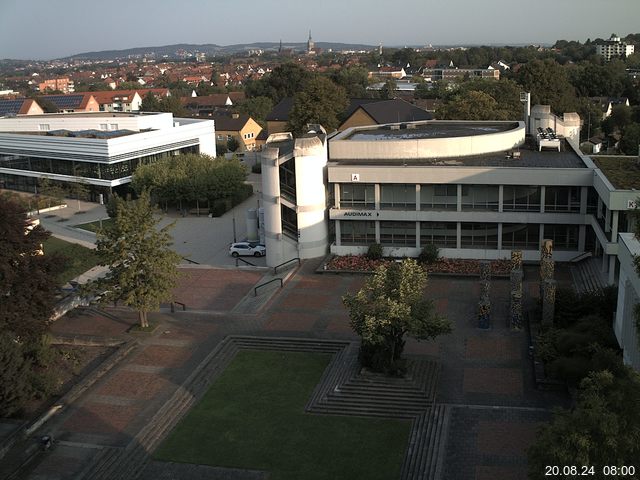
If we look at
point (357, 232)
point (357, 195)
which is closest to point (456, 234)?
point (357, 232)

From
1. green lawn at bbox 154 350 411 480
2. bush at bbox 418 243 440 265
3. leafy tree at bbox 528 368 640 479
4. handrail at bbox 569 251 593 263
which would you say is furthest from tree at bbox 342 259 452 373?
handrail at bbox 569 251 593 263

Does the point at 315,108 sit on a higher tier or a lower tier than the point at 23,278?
higher

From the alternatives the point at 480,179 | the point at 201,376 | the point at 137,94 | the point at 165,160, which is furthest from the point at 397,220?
the point at 137,94

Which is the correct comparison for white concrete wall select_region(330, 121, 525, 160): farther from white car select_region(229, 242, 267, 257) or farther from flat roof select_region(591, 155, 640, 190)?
white car select_region(229, 242, 267, 257)

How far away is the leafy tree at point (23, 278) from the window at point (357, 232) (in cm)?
1618

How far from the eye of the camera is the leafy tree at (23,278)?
25.4m

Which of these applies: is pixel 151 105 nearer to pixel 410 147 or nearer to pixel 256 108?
pixel 256 108

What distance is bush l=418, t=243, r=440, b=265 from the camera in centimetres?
A: 3662

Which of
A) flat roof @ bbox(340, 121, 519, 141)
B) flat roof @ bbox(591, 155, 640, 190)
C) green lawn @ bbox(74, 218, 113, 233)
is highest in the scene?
flat roof @ bbox(340, 121, 519, 141)

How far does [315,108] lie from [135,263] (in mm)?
41068

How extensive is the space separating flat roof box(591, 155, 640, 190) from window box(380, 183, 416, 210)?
31.1ft

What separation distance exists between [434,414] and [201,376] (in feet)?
28.0

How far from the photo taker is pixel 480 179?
3625cm

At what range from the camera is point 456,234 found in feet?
123
